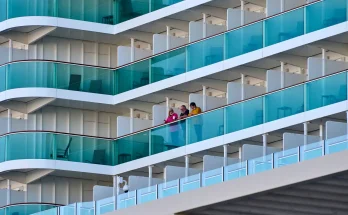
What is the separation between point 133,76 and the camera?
7494 cm

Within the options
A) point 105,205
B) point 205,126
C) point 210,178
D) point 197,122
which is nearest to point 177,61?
point 197,122

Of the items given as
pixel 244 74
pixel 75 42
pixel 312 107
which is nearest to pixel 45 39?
pixel 75 42

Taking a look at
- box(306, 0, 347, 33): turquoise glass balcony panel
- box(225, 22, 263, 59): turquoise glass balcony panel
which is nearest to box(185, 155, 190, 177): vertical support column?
box(225, 22, 263, 59): turquoise glass balcony panel

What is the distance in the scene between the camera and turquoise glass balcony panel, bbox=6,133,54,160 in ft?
242

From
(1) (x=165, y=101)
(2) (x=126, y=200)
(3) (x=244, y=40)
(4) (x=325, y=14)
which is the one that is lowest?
(2) (x=126, y=200)

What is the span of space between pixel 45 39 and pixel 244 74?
23.7 feet

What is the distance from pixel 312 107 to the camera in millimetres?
66375

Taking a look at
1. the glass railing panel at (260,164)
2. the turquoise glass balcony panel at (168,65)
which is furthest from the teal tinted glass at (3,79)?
the glass railing panel at (260,164)

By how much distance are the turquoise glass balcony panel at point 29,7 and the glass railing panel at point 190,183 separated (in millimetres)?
10996

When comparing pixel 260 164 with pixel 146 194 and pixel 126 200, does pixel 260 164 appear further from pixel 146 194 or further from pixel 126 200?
pixel 126 200

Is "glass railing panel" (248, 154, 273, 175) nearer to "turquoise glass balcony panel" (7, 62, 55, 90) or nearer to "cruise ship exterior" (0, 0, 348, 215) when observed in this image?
"cruise ship exterior" (0, 0, 348, 215)

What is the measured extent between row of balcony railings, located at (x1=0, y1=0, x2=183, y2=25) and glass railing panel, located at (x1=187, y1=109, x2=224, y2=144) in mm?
4528

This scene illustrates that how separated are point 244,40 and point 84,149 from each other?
267 inches

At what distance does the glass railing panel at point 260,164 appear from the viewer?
62.6m
